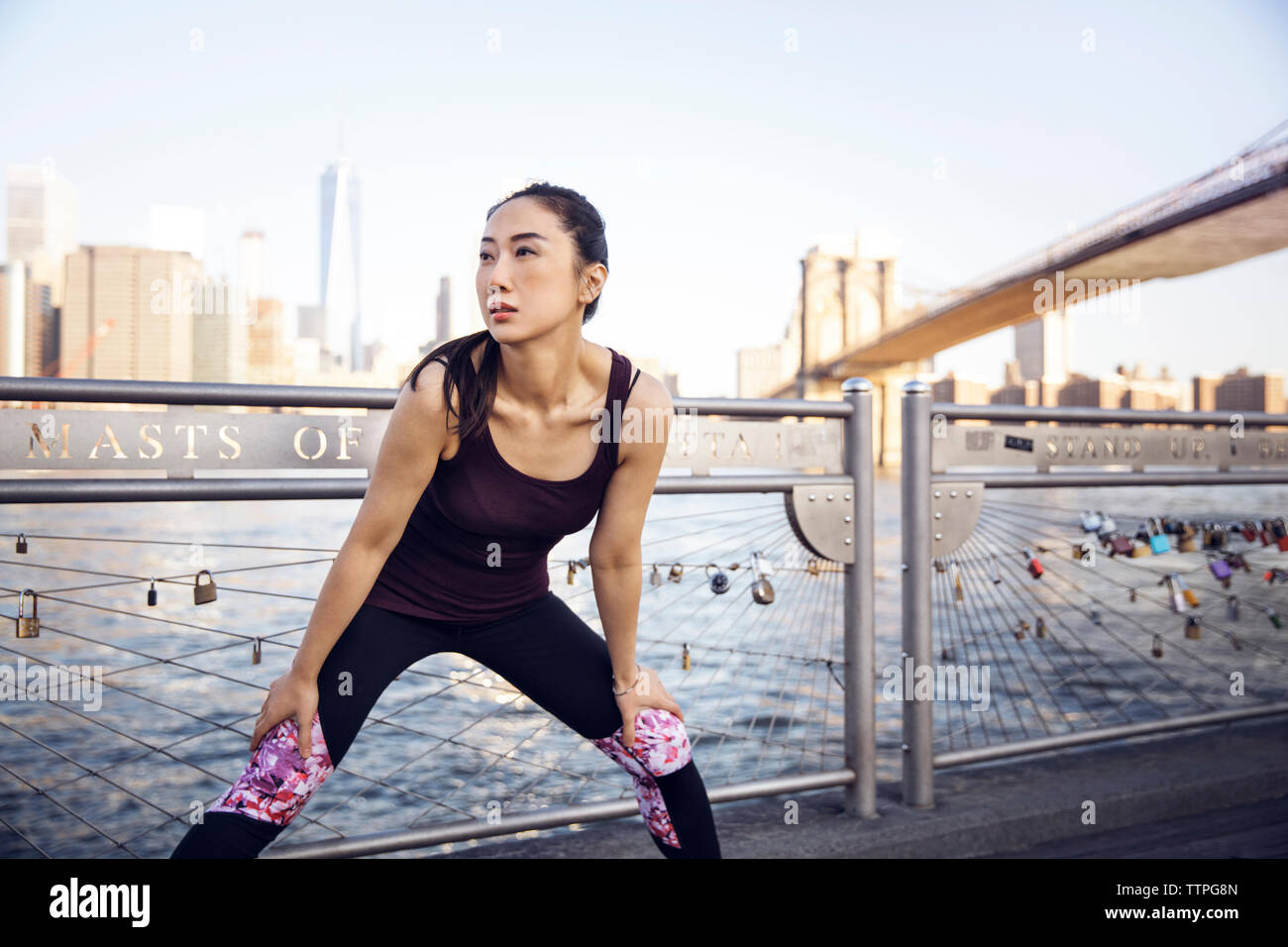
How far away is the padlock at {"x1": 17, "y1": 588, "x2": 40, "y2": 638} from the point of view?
66.6 inches

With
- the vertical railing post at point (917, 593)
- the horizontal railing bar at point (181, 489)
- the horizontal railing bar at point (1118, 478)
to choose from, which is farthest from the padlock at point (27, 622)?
the horizontal railing bar at point (1118, 478)

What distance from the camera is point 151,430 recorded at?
1.61 meters

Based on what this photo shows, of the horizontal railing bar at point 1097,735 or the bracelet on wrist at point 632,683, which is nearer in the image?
the bracelet on wrist at point 632,683

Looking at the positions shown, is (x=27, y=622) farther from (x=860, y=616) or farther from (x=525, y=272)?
(x=860, y=616)

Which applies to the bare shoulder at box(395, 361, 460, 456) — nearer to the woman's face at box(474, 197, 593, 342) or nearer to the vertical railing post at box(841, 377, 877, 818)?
the woman's face at box(474, 197, 593, 342)

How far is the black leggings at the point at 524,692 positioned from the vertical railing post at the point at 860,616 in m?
0.84

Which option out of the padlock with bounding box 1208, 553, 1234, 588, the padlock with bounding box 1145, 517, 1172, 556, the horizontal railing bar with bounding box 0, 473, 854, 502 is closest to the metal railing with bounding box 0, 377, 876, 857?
the horizontal railing bar with bounding box 0, 473, 854, 502

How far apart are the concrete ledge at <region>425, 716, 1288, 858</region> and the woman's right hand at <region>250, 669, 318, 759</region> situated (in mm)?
774

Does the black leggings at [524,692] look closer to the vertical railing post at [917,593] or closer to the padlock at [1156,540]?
the vertical railing post at [917,593]

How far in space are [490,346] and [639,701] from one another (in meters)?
0.60

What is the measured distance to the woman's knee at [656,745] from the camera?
4.99 feet
